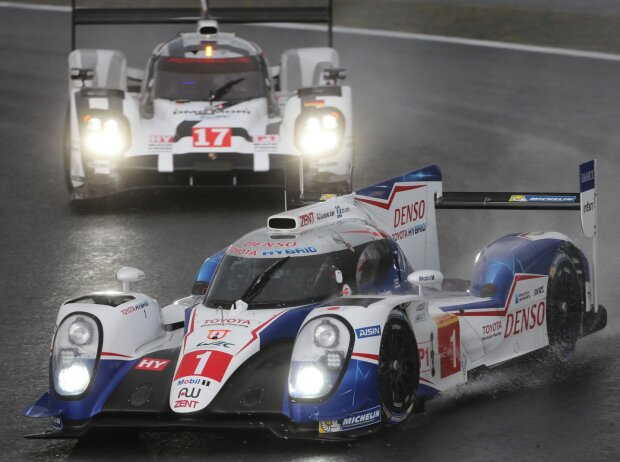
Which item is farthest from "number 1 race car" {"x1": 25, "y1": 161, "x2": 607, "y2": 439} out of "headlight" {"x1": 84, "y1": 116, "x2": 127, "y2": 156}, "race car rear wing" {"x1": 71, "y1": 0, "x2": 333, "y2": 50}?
"race car rear wing" {"x1": 71, "y1": 0, "x2": 333, "y2": 50}

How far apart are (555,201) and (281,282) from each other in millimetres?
2901

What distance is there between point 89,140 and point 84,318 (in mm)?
6979

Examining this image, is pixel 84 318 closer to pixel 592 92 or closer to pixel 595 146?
pixel 595 146

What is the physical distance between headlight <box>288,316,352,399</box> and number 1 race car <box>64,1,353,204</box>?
6.78 metres

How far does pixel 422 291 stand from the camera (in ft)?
35.1

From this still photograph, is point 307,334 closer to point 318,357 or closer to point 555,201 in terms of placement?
point 318,357

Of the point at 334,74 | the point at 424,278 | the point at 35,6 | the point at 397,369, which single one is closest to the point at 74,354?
the point at 397,369

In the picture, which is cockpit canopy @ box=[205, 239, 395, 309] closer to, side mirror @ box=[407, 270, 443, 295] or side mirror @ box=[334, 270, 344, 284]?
side mirror @ box=[334, 270, 344, 284]

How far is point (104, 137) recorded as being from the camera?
16.0m

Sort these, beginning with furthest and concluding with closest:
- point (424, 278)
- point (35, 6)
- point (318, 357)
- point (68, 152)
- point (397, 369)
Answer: point (35, 6), point (68, 152), point (424, 278), point (397, 369), point (318, 357)

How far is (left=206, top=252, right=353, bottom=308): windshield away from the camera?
372 inches

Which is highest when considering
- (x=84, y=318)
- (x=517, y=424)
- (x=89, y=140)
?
(x=89, y=140)

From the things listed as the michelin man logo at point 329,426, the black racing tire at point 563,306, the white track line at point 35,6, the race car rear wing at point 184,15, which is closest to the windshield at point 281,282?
the michelin man logo at point 329,426

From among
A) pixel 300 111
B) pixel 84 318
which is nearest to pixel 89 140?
pixel 300 111
